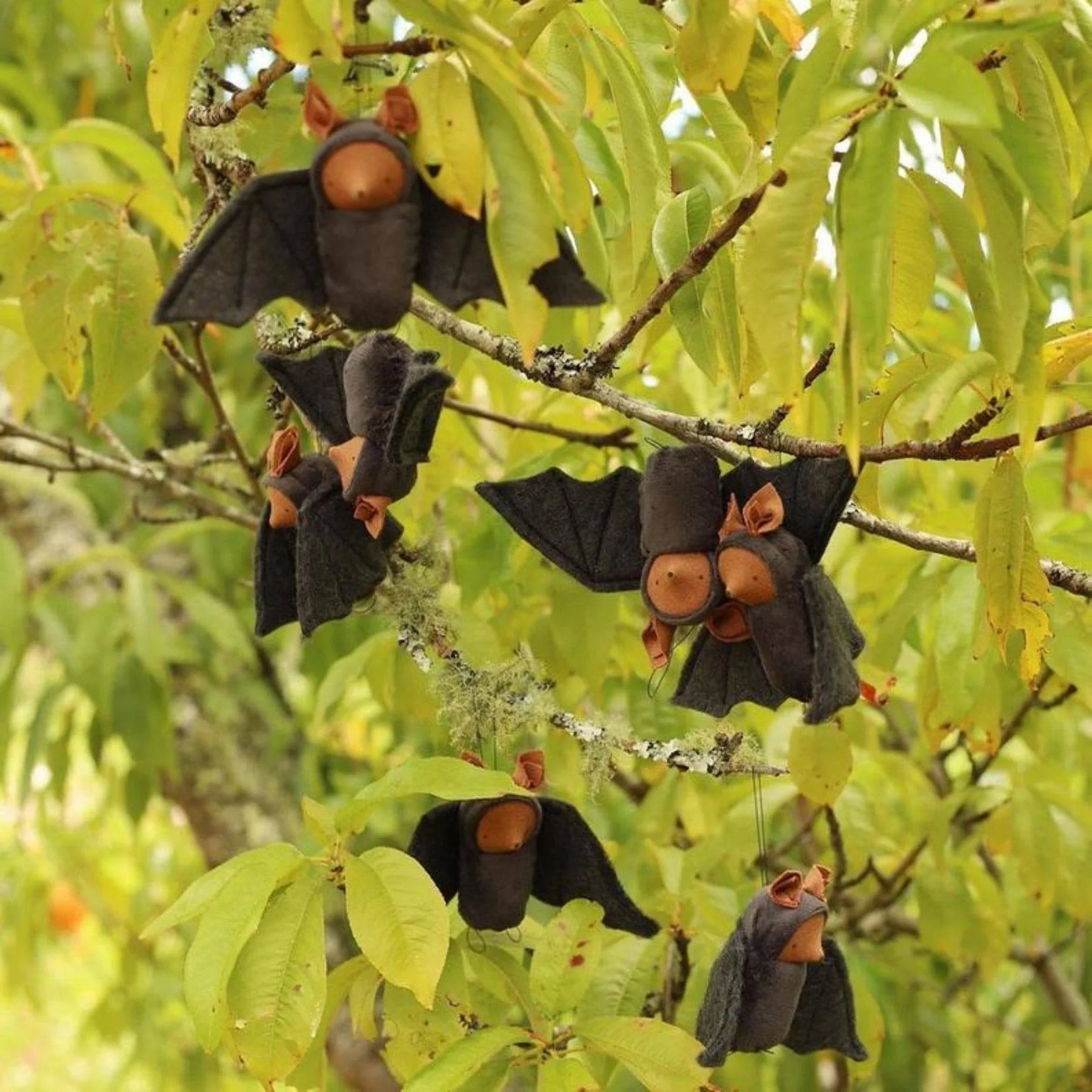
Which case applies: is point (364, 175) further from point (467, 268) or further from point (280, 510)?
point (280, 510)

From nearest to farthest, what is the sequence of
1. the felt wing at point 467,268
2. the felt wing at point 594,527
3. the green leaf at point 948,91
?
the green leaf at point 948,91 → the felt wing at point 467,268 → the felt wing at point 594,527

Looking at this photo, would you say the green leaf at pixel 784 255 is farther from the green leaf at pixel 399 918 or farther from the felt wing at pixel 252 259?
the green leaf at pixel 399 918

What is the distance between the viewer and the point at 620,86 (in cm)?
95

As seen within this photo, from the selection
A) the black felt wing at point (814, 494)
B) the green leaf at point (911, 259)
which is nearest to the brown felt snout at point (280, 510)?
the black felt wing at point (814, 494)

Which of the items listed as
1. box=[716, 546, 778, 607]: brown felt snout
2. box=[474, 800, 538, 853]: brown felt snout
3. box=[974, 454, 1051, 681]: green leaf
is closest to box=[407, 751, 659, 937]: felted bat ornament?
box=[474, 800, 538, 853]: brown felt snout

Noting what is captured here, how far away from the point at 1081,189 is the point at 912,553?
19.4 inches

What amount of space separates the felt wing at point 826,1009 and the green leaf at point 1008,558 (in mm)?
272

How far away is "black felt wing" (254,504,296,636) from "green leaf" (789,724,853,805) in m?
0.42

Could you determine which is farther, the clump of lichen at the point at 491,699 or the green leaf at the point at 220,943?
the clump of lichen at the point at 491,699

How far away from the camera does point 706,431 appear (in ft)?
3.11

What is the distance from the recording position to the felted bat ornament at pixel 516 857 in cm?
101

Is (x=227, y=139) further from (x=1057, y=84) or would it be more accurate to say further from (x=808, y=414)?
(x=1057, y=84)

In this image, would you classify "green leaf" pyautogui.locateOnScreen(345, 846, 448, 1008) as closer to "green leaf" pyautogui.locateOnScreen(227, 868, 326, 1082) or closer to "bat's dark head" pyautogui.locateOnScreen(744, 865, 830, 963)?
"green leaf" pyautogui.locateOnScreen(227, 868, 326, 1082)

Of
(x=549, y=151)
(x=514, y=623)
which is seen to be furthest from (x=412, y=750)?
(x=549, y=151)
